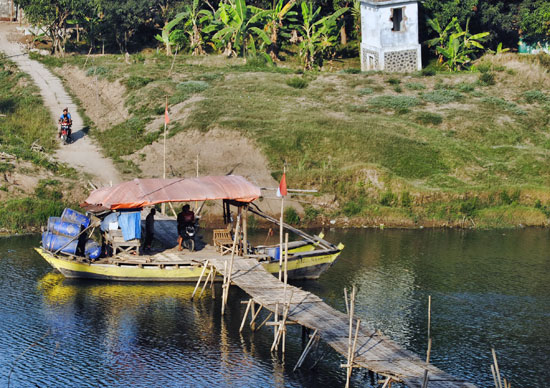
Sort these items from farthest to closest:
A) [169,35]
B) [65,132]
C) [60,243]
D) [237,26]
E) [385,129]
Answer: [169,35] → [237,26] → [385,129] → [65,132] → [60,243]

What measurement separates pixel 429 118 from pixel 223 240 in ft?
90.3

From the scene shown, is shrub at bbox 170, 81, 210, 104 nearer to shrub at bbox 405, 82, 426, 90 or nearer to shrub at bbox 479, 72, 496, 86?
shrub at bbox 405, 82, 426, 90

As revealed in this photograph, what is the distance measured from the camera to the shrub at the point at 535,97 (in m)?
62.4

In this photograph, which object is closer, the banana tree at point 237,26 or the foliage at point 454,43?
the banana tree at point 237,26

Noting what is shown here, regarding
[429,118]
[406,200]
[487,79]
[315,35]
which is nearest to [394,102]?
[429,118]

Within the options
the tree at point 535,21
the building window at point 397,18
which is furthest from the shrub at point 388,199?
the tree at point 535,21

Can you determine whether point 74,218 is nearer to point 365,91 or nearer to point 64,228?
point 64,228

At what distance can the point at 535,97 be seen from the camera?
6262 cm

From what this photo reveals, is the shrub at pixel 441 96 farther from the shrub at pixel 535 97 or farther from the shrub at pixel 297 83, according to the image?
the shrub at pixel 297 83

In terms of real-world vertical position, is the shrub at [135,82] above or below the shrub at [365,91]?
above

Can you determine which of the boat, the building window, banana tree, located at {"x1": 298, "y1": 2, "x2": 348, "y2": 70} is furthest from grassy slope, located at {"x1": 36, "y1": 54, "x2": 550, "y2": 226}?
the boat

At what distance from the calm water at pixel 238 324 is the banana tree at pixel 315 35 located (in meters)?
34.5

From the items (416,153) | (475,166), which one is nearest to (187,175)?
(416,153)

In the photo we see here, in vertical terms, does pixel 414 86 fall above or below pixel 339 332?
above
